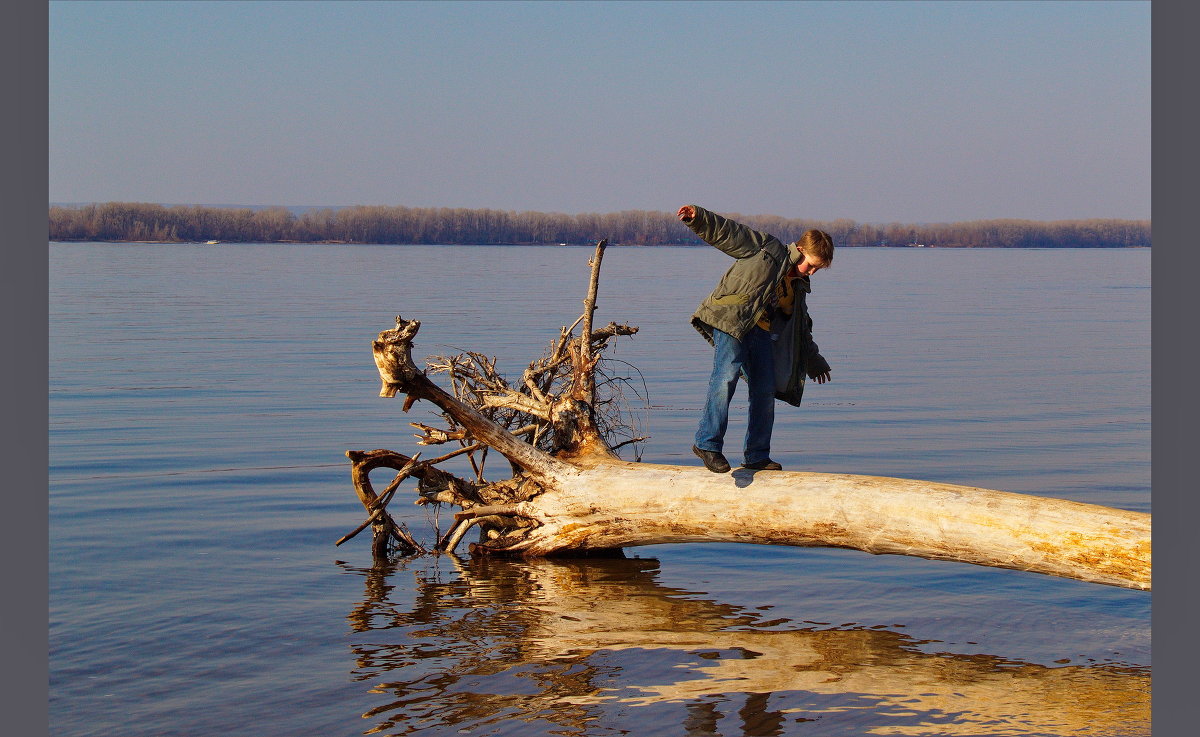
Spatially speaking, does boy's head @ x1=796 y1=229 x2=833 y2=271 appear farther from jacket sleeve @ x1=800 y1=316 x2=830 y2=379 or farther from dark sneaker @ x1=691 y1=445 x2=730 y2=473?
dark sneaker @ x1=691 y1=445 x2=730 y2=473

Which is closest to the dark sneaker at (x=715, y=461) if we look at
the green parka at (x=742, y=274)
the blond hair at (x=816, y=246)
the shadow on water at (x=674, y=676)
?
the green parka at (x=742, y=274)

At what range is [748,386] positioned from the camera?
830 cm

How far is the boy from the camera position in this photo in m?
7.98

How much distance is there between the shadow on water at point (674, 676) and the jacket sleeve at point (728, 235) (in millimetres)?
2585

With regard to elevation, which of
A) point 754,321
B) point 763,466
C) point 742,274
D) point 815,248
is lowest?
point 763,466

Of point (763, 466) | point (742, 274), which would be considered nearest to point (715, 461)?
point (763, 466)

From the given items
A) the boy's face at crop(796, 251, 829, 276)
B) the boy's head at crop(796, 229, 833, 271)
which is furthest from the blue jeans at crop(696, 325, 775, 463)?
the boy's head at crop(796, 229, 833, 271)

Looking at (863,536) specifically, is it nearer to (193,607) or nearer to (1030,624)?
(1030,624)

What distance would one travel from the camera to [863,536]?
789 cm

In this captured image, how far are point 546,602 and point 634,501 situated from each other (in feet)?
3.24

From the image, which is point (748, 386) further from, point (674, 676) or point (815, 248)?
point (674, 676)

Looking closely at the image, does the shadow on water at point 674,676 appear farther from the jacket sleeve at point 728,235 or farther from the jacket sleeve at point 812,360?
the jacket sleeve at point 728,235

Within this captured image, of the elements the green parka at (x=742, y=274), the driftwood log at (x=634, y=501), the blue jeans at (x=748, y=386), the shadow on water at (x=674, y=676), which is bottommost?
the shadow on water at (x=674, y=676)

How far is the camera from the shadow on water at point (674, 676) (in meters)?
6.38
